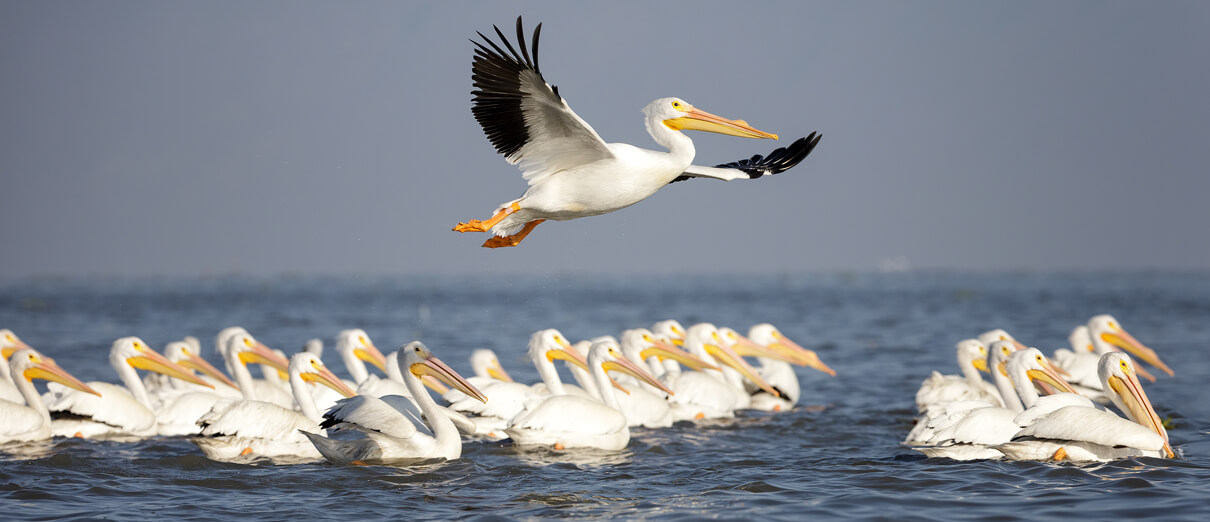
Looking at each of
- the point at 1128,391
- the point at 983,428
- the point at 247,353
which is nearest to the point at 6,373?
the point at 247,353

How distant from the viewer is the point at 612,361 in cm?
848

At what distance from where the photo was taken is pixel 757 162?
695 centimetres

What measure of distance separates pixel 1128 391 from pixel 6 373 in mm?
7595

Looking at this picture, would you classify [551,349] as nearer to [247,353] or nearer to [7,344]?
[247,353]

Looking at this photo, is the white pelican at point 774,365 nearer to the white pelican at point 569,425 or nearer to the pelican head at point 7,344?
the white pelican at point 569,425

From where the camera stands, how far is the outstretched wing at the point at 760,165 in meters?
6.36

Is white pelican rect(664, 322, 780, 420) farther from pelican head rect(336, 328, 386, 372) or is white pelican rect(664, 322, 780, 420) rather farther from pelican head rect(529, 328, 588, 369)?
pelican head rect(336, 328, 386, 372)

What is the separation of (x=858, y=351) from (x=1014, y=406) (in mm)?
7078

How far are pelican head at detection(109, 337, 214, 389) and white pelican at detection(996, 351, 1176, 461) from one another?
5964 millimetres

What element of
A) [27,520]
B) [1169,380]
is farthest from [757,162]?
[1169,380]

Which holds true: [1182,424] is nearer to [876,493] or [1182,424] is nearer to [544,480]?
[876,493]

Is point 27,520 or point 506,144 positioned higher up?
point 506,144

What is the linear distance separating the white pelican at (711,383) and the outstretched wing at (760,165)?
2.70 meters

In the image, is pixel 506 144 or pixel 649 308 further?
pixel 649 308
